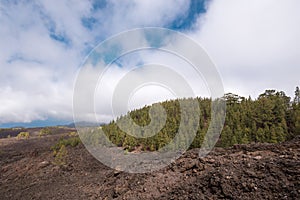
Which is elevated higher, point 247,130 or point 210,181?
point 247,130

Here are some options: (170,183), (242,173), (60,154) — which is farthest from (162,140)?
(242,173)

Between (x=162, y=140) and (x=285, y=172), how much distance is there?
18618 mm

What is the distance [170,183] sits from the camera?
290 inches

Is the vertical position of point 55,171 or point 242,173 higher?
point 242,173

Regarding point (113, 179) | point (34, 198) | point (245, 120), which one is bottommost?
point (34, 198)

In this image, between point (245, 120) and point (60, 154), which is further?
point (245, 120)

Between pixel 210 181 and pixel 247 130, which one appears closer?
pixel 210 181

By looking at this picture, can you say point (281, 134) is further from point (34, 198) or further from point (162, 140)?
point (34, 198)

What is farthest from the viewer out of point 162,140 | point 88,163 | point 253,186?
point 162,140

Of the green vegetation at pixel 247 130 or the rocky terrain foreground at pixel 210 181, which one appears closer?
the rocky terrain foreground at pixel 210 181

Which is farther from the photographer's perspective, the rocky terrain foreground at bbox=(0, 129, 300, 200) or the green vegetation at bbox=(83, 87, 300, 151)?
the green vegetation at bbox=(83, 87, 300, 151)

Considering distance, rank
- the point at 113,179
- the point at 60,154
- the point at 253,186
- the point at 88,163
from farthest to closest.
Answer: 1. the point at 60,154
2. the point at 88,163
3. the point at 113,179
4. the point at 253,186

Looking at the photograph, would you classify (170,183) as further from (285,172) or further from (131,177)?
(285,172)

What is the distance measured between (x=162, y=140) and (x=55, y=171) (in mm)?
12375
